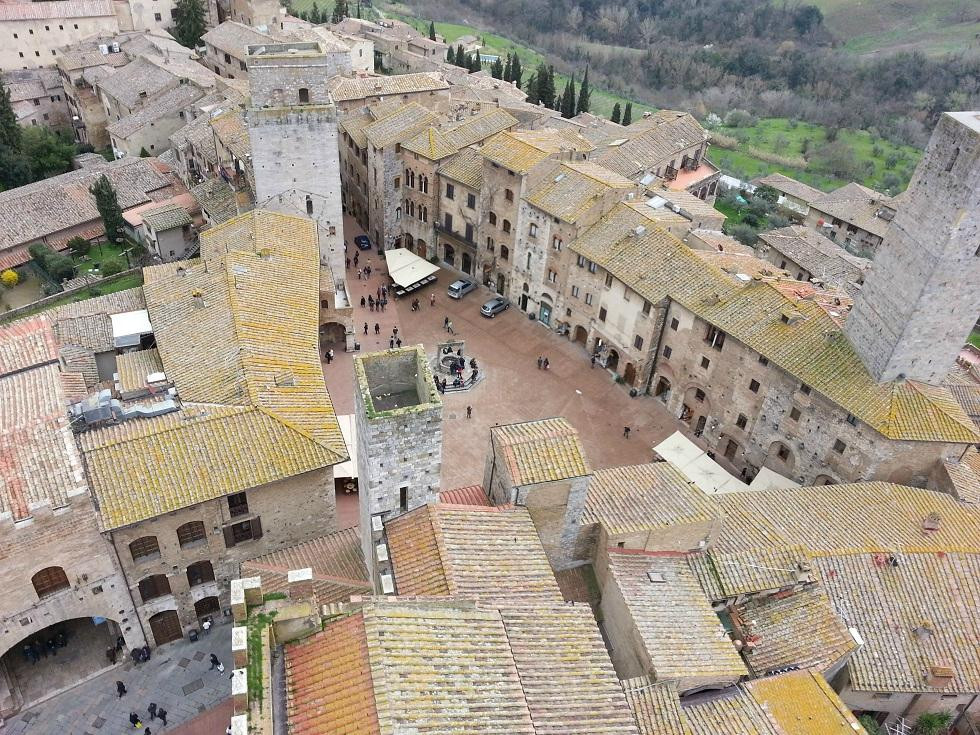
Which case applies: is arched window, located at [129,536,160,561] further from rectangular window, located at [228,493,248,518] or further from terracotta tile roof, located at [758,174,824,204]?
terracotta tile roof, located at [758,174,824,204]

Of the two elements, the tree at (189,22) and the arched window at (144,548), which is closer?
the arched window at (144,548)

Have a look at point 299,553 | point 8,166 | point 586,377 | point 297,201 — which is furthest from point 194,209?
point 299,553

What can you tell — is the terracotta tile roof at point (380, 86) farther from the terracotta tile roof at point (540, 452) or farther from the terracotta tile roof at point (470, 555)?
the terracotta tile roof at point (470, 555)

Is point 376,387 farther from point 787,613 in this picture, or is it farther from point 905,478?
point 905,478

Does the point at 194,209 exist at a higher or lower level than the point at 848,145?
higher

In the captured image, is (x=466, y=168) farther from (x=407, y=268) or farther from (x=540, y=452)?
(x=540, y=452)

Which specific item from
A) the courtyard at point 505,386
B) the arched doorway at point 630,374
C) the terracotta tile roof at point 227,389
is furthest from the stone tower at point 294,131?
the arched doorway at point 630,374
